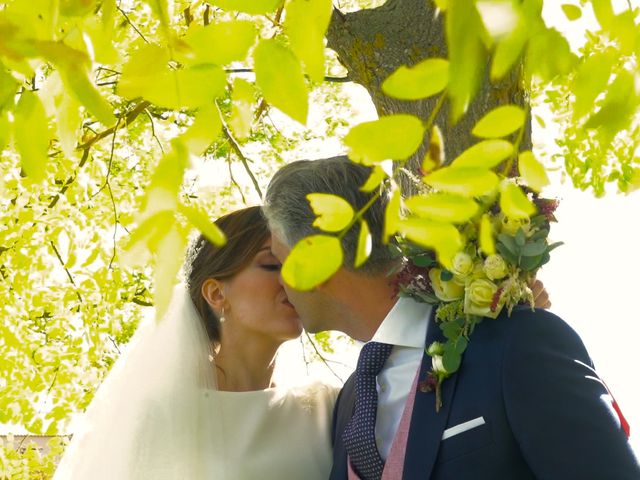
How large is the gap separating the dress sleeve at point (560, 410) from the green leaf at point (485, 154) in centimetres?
111

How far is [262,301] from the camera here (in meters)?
3.52

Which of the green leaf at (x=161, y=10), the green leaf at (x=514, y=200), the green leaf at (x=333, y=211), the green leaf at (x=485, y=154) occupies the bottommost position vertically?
the green leaf at (x=514, y=200)

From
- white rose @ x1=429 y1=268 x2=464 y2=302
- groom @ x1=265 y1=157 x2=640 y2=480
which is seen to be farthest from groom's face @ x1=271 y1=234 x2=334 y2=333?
white rose @ x1=429 y1=268 x2=464 y2=302

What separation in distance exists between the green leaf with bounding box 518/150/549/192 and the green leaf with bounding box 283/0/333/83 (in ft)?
1.20

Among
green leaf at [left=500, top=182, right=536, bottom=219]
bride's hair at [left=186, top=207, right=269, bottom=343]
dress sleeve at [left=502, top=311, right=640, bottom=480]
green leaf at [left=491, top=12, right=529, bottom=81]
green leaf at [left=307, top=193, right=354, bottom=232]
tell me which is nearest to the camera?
green leaf at [left=491, top=12, right=529, bottom=81]

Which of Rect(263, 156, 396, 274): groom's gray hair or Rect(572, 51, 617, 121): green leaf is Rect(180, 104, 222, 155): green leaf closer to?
Rect(572, 51, 617, 121): green leaf

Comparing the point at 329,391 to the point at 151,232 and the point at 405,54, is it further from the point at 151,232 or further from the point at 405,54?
the point at 151,232

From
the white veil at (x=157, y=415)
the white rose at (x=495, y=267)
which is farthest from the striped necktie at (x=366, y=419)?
the white veil at (x=157, y=415)

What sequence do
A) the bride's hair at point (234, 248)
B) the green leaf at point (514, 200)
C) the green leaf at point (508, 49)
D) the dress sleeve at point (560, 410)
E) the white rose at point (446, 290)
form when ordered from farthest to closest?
the bride's hair at point (234, 248)
the white rose at point (446, 290)
the dress sleeve at point (560, 410)
the green leaf at point (514, 200)
the green leaf at point (508, 49)

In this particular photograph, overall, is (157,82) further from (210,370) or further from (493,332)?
(210,370)

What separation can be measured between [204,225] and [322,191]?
75.9 inches

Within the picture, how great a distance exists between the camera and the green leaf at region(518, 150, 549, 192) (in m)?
1.38

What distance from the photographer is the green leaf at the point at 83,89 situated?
1.18 meters

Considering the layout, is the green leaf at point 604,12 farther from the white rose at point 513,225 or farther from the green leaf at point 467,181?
the white rose at point 513,225
